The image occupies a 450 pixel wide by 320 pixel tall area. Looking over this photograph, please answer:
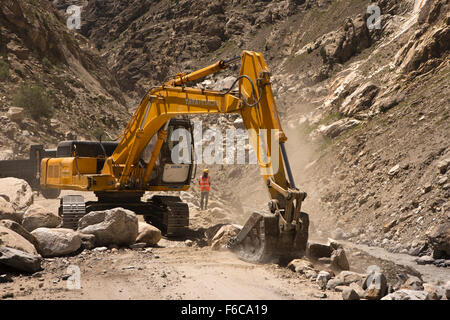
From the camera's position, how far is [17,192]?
40.4 feet

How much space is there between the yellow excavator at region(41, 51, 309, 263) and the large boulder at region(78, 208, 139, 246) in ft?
6.49

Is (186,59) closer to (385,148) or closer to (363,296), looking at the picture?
(385,148)

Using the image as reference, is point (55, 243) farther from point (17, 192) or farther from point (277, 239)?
point (17, 192)

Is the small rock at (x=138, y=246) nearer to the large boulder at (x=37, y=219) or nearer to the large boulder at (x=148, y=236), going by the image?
the large boulder at (x=148, y=236)

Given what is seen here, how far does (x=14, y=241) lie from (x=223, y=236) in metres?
3.89

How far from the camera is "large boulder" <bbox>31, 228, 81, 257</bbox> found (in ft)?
25.6

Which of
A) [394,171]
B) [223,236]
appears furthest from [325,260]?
[394,171]

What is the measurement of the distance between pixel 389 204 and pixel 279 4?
140ft

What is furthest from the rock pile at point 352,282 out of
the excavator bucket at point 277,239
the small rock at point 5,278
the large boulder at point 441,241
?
the small rock at point 5,278

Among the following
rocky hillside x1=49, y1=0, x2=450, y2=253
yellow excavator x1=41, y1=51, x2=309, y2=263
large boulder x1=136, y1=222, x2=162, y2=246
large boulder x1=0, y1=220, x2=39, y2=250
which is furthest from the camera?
rocky hillside x1=49, y1=0, x2=450, y2=253

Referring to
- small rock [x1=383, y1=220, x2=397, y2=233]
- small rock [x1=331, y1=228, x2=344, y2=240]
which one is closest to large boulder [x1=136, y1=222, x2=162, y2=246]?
small rock [x1=331, y1=228, x2=344, y2=240]

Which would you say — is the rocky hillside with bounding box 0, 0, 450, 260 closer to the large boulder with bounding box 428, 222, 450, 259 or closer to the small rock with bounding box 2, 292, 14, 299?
the large boulder with bounding box 428, 222, 450, 259

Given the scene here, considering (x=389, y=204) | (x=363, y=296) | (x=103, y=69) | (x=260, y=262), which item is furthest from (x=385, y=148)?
(x=103, y=69)

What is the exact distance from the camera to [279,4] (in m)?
50.7
